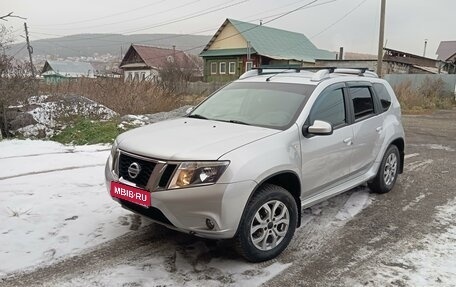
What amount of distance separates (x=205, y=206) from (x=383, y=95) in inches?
143

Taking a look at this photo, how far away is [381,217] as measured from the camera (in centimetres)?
489

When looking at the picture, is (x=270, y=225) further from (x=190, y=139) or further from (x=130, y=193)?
(x=130, y=193)

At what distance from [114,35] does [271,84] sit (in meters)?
110

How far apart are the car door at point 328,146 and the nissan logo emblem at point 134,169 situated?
1577 mm

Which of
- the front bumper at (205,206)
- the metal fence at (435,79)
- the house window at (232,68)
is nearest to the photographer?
the front bumper at (205,206)

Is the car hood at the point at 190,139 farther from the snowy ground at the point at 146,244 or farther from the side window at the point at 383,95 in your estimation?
the side window at the point at 383,95

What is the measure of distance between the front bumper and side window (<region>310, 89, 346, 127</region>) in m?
1.34

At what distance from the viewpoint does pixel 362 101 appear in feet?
16.8

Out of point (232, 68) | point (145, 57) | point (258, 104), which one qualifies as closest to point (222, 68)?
point (232, 68)

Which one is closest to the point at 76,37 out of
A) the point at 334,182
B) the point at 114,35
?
the point at 114,35

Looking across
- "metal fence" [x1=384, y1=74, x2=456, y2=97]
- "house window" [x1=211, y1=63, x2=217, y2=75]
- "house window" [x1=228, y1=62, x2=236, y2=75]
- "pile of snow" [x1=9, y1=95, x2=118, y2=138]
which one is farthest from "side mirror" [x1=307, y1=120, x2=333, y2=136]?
"house window" [x1=211, y1=63, x2=217, y2=75]

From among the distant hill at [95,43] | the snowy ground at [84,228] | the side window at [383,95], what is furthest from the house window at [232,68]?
the distant hill at [95,43]

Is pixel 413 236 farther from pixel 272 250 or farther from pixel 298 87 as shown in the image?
pixel 298 87

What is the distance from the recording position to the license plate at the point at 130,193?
335 cm
